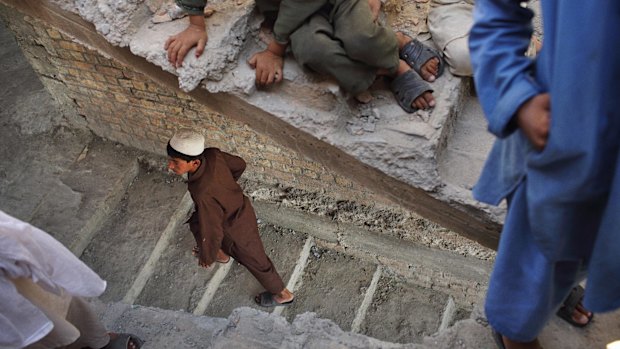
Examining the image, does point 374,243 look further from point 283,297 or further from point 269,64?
point 269,64

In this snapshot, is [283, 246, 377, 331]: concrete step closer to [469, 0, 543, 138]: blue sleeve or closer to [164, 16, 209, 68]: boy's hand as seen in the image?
[164, 16, 209, 68]: boy's hand

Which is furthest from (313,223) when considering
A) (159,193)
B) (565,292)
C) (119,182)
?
(565,292)

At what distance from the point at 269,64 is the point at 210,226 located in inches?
46.5

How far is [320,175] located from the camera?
4.14 meters

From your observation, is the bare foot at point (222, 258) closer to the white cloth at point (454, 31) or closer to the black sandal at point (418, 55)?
the black sandal at point (418, 55)

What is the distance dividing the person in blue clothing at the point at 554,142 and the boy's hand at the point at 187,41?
1455 millimetres

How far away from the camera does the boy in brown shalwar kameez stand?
3.31 meters

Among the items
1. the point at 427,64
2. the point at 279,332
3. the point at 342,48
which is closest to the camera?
the point at 342,48

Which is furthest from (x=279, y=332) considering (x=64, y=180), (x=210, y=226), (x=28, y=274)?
(x=64, y=180)

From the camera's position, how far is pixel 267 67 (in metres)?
2.70

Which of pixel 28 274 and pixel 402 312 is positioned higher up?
pixel 28 274

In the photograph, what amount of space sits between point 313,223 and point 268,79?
2.02m

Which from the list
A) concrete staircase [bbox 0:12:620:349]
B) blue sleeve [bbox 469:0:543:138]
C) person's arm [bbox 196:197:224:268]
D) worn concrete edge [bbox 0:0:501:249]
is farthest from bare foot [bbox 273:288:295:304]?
blue sleeve [bbox 469:0:543:138]

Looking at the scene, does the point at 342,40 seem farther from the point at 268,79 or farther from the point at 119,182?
the point at 119,182
